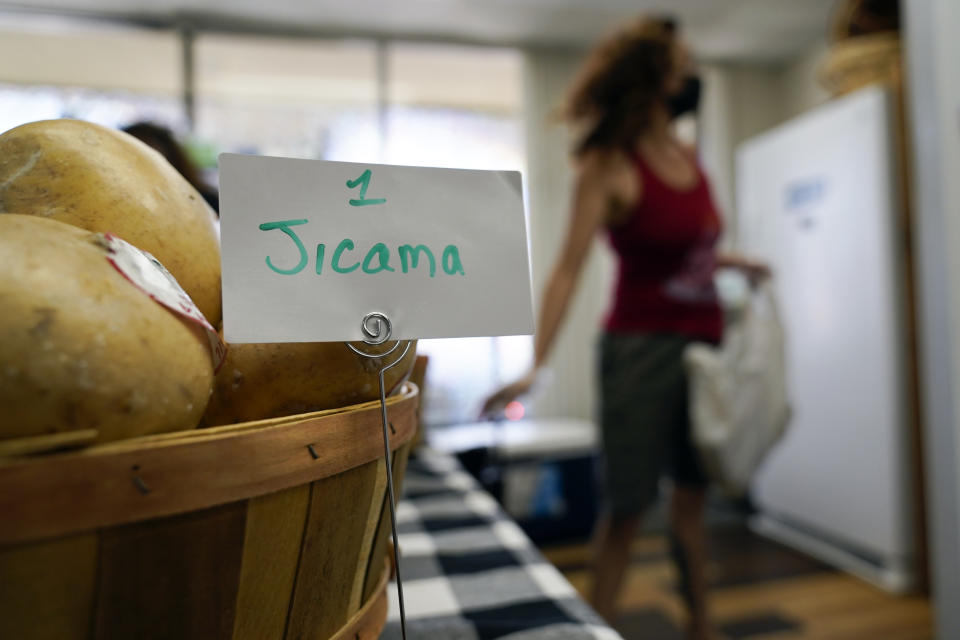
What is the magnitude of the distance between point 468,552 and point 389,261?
1.44 feet

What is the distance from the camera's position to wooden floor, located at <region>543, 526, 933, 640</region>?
1732 millimetres

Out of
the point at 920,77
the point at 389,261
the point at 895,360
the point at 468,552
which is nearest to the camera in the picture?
the point at 389,261

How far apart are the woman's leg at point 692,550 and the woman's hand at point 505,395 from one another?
51 centimetres

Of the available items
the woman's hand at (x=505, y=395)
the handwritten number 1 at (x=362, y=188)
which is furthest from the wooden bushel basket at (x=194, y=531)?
the woman's hand at (x=505, y=395)

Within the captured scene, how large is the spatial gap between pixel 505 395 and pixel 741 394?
0.51 m

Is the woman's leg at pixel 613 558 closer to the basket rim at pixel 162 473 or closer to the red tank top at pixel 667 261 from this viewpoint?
the red tank top at pixel 667 261

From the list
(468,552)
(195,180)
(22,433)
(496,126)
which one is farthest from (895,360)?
(496,126)

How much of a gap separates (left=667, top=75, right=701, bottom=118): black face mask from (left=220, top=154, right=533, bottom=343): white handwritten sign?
109cm

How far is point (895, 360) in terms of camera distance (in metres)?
2.02

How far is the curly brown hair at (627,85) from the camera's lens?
3.91 ft

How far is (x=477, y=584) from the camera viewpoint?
0.60 meters

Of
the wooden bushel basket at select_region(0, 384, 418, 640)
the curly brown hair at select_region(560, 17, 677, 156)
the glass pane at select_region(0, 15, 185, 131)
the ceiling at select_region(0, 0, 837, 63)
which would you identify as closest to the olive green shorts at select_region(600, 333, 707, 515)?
the curly brown hair at select_region(560, 17, 677, 156)

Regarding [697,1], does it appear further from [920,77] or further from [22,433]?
[22,433]

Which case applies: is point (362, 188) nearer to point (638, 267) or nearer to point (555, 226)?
point (638, 267)
